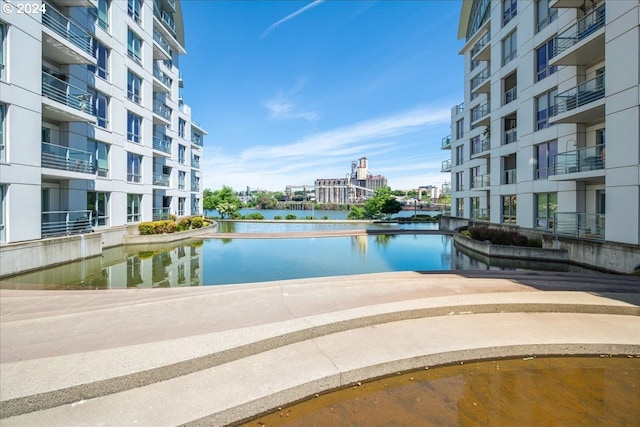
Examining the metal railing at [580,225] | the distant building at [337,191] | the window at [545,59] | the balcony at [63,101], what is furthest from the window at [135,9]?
the distant building at [337,191]

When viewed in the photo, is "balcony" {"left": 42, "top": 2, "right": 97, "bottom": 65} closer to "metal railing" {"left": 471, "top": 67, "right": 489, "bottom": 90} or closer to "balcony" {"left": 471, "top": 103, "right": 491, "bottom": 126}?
"balcony" {"left": 471, "top": 103, "right": 491, "bottom": 126}

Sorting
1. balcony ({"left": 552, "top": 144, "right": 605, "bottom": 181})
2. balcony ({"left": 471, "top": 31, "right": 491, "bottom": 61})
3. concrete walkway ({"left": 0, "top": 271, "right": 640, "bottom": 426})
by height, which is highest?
balcony ({"left": 471, "top": 31, "right": 491, "bottom": 61})

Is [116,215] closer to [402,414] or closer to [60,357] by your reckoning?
[60,357]

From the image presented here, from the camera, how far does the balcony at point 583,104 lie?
13.5m

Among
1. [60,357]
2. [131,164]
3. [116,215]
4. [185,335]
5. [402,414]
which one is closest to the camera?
[402,414]

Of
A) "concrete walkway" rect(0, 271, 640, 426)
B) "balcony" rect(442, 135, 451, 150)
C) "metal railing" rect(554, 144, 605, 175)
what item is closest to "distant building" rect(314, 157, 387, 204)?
"balcony" rect(442, 135, 451, 150)

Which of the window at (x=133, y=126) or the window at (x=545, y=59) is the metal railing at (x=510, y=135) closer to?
the window at (x=545, y=59)

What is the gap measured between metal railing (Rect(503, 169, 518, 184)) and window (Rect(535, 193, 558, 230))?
333cm

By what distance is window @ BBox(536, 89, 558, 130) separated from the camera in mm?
17766

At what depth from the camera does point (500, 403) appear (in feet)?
12.4

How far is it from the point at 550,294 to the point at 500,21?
2410 centimetres

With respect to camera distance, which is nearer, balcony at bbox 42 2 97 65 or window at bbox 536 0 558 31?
balcony at bbox 42 2 97 65

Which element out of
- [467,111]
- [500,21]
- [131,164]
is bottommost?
[131,164]

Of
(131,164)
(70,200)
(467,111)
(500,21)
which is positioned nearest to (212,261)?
(70,200)
